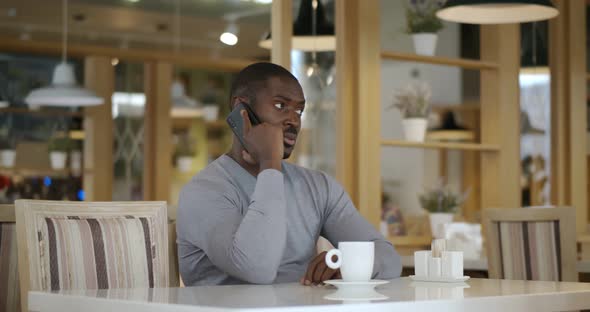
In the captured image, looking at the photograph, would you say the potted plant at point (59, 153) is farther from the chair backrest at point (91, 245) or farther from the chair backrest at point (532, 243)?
the chair backrest at point (91, 245)

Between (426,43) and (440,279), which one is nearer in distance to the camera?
(440,279)

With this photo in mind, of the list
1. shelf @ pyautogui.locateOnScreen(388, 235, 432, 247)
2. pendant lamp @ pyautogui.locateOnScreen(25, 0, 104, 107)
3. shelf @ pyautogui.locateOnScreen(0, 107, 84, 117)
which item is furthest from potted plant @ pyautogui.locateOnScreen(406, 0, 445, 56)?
shelf @ pyautogui.locateOnScreen(0, 107, 84, 117)

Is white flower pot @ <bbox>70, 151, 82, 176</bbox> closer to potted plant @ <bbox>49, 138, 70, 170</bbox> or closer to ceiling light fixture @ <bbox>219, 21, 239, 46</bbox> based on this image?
potted plant @ <bbox>49, 138, 70, 170</bbox>

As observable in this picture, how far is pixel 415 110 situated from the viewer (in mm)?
5527

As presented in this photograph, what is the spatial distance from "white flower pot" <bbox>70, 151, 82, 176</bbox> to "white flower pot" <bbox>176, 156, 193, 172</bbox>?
1.50m

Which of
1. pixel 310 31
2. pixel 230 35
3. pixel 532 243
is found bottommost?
pixel 532 243

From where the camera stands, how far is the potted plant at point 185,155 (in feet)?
33.0

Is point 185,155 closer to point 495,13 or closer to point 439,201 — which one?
point 439,201

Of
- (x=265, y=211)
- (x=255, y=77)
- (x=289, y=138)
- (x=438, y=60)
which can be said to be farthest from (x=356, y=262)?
(x=438, y=60)

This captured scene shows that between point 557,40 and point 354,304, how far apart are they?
477 cm

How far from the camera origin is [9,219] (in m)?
2.75

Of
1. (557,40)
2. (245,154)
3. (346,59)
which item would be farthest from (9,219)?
(557,40)

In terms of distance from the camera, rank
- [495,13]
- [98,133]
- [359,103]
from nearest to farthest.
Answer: [495,13]
[359,103]
[98,133]

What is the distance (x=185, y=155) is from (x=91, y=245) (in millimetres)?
7703
